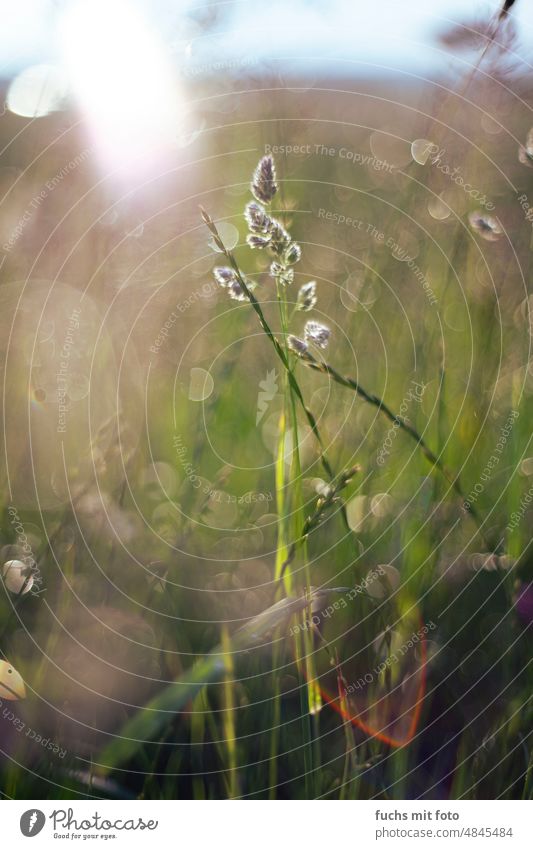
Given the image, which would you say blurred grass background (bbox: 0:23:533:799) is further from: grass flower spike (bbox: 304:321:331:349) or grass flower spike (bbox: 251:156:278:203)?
grass flower spike (bbox: 251:156:278:203)

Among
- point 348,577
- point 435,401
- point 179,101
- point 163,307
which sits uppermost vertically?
point 179,101

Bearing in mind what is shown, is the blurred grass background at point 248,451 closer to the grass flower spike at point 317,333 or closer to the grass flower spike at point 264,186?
the grass flower spike at point 317,333

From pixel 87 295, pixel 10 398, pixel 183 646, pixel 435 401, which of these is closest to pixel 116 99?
pixel 87 295

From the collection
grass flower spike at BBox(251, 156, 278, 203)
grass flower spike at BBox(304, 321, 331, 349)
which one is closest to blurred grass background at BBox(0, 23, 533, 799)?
grass flower spike at BBox(304, 321, 331, 349)

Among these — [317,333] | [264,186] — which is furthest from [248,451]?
[264,186]

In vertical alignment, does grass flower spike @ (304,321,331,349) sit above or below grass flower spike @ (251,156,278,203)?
below

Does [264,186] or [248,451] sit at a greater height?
[264,186]

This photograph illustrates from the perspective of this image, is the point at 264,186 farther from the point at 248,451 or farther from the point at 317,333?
the point at 248,451

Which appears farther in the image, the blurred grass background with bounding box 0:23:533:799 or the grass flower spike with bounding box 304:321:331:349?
the grass flower spike with bounding box 304:321:331:349

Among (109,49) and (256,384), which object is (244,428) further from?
(109,49)

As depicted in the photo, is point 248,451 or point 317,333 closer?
point 317,333

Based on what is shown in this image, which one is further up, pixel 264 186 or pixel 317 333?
pixel 264 186
